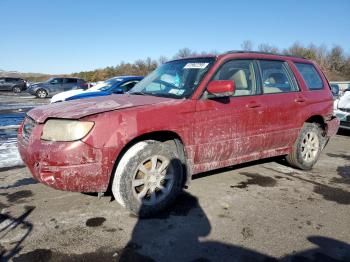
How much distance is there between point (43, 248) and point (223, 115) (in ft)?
7.77

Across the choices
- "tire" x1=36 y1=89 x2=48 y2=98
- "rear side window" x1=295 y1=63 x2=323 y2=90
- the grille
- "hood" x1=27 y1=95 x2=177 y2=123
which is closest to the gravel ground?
the grille

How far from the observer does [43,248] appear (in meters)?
2.88

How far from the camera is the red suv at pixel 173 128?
3.19 metres

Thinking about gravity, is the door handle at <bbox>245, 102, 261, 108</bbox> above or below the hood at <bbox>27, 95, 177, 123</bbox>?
below

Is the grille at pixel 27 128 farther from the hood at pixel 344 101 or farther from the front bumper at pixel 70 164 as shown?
the hood at pixel 344 101

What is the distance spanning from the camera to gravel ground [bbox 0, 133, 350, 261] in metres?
2.86

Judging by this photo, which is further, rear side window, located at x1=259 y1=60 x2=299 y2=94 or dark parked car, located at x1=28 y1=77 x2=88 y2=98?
dark parked car, located at x1=28 y1=77 x2=88 y2=98

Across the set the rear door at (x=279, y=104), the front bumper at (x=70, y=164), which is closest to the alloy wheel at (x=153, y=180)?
the front bumper at (x=70, y=164)

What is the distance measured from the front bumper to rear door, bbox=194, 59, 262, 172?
1149 millimetres

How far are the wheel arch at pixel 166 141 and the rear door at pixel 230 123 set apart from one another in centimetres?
15

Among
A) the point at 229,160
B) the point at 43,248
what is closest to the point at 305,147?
the point at 229,160

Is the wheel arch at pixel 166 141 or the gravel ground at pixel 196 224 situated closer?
the gravel ground at pixel 196 224

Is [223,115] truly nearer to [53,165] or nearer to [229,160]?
[229,160]

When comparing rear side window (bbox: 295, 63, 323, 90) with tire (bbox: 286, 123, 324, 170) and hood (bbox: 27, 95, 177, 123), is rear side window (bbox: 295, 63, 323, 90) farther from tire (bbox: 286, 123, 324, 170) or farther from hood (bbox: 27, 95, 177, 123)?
hood (bbox: 27, 95, 177, 123)
